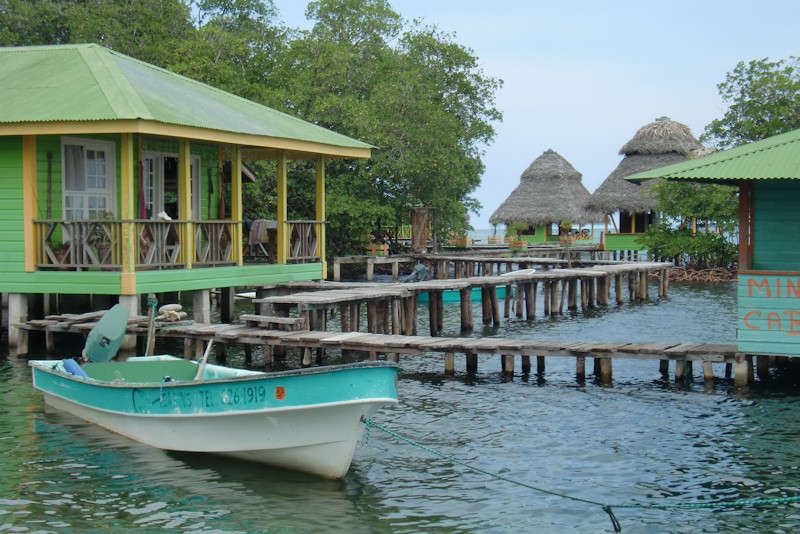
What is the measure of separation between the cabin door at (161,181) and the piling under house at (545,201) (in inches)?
1265

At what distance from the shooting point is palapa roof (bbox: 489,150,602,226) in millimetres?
50094

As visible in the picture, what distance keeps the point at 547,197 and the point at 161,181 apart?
35756 millimetres

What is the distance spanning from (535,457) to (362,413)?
269 centimetres

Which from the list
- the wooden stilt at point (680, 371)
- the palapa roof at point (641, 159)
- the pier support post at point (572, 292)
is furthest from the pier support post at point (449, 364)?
the palapa roof at point (641, 159)

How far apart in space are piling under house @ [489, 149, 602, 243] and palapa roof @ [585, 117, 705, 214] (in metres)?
2.52

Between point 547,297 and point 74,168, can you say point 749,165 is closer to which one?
point 74,168

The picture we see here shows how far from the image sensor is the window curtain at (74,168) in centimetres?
1662

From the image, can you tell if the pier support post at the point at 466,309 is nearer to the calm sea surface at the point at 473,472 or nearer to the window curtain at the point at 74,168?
the calm sea surface at the point at 473,472

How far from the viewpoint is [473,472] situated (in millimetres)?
9984

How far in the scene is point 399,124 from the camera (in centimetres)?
3284

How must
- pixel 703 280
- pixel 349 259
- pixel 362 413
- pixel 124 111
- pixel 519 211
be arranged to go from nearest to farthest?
pixel 362 413
pixel 124 111
pixel 349 259
pixel 703 280
pixel 519 211

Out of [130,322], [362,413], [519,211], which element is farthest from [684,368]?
[519,211]

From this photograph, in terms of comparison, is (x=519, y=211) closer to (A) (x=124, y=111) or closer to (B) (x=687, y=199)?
(B) (x=687, y=199)

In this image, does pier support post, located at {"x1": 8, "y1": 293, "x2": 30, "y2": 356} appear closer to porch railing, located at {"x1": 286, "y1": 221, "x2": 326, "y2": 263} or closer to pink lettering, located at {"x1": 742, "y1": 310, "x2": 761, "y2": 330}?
porch railing, located at {"x1": 286, "y1": 221, "x2": 326, "y2": 263}
